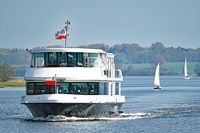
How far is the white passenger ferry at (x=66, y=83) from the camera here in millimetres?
62812

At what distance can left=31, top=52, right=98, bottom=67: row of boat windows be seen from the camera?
64.2m

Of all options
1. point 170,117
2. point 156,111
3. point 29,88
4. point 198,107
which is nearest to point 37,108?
point 29,88

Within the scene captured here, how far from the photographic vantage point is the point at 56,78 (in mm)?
62688

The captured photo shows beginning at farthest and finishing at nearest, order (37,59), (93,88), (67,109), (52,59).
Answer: (37,59) → (52,59) → (93,88) → (67,109)

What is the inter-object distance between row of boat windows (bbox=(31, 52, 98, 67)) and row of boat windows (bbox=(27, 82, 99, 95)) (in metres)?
1.65

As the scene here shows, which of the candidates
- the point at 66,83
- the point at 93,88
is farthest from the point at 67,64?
the point at 93,88

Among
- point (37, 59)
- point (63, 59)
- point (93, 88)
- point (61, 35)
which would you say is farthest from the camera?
point (61, 35)

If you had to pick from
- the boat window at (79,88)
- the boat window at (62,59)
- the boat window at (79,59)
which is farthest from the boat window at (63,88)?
the boat window at (79,59)

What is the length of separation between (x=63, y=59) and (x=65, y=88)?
239 centimetres

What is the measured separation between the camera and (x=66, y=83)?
6316 centimetres

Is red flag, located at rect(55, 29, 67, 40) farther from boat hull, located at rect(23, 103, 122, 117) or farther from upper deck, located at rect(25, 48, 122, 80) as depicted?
boat hull, located at rect(23, 103, 122, 117)

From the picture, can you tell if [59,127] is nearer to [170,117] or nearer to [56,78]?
[56,78]

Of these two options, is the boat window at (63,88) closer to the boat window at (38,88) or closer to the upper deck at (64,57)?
the boat window at (38,88)

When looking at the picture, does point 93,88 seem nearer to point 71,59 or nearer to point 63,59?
point 71,59
